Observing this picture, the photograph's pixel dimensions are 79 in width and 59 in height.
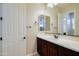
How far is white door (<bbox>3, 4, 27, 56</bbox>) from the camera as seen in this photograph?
10.2 ft

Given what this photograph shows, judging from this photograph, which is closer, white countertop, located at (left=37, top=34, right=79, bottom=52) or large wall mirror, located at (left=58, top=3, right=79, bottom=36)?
white countertop, located at (left=37, top=34, right=79, bottom=52)

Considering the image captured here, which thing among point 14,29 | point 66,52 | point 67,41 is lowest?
point 66,52

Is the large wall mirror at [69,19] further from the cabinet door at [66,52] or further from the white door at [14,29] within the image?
the white door at [14,29]

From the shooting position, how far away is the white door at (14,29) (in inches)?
122

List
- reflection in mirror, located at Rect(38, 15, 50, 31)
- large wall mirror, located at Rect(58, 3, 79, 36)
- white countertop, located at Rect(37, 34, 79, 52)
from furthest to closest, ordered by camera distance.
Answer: reflection in mirror, located at Rect(38, 15, 50, 31)
large wall mirror, located at Rect(58, 3, 79, 36)
white countertop, located at Rect(37, 34, 79, 52)

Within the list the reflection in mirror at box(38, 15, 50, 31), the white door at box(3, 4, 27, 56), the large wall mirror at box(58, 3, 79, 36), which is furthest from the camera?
the reflection in mirror at box(38, 15, 50, 31)

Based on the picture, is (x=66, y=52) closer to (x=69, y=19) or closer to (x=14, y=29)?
(x=69, y=19)

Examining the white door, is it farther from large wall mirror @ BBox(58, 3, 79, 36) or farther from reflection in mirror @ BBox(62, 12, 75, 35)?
reflection in mirror @ BBox(62, 12, 75, 35)

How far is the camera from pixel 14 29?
3201mm

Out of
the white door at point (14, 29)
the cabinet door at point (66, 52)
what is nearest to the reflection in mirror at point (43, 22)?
the white door at point (14, 29)

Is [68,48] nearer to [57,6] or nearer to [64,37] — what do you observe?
[64,37]

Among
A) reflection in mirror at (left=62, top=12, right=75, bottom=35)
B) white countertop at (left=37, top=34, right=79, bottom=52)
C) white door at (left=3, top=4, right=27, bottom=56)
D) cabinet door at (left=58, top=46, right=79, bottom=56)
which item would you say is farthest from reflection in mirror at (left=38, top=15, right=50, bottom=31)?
cabinet door at (left=58, top=46, right=79, bottom=56)

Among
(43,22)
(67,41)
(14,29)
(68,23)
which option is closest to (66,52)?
(67,41)

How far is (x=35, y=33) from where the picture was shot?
3979mm
